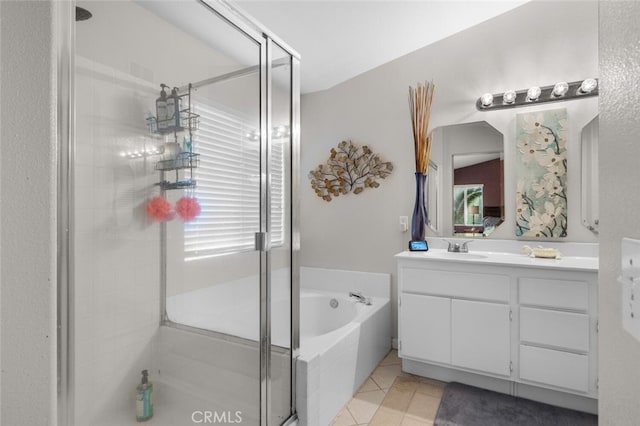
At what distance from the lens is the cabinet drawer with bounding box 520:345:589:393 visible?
1.86 m

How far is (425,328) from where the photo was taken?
2291 mm

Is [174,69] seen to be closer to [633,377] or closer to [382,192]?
[633,377]

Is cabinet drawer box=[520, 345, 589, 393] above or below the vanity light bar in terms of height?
below

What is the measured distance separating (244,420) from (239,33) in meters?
1.66

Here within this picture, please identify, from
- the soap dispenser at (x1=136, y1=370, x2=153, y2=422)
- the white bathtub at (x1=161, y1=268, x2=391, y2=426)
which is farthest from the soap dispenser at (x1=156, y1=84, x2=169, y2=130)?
the soap dispenser at (x1=136, y1=370, x2=153, y2=422)

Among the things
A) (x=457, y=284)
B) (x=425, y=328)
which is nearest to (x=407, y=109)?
(x=457, y=284)

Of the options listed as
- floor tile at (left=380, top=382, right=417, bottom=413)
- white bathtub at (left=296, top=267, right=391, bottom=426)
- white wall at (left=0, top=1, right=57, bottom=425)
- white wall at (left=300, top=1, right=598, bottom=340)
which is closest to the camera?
white wall at (left=0, top=1, right=57, bottom=425)

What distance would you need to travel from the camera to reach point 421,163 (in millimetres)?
2676

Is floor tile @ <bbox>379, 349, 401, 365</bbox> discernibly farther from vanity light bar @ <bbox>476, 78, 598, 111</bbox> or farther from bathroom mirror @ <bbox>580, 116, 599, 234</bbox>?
vanity light bar @ <bbox>476, 78, 598, 111</bbox>

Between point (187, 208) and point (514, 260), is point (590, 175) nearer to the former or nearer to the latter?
point (514, 260)

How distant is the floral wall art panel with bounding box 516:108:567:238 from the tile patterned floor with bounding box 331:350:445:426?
128 centimetres

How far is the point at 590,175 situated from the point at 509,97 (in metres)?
0.74

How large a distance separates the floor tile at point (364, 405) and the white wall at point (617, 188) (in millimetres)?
1524

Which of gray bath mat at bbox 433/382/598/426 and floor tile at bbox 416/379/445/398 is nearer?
gray bath mat at bbox 433/382/598/426
